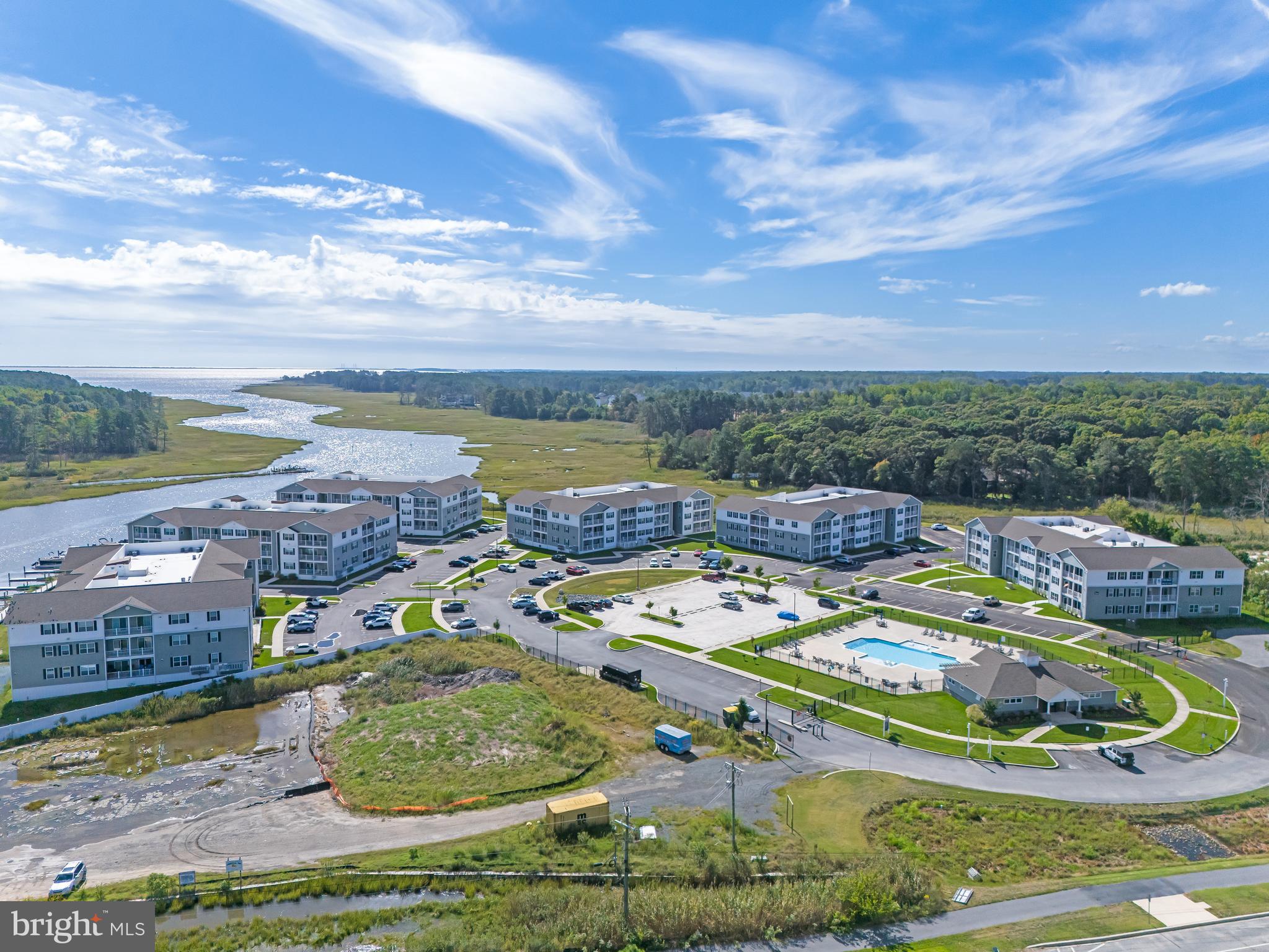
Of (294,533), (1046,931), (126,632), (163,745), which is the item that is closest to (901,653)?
(1046,931)

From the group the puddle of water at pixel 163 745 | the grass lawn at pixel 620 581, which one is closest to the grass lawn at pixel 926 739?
the grass lawn at pixel 620 581

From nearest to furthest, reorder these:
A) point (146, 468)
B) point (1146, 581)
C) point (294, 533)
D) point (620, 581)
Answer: point (1146, 581)
point (294, 533)
point (620, 581)
point (146, 468)

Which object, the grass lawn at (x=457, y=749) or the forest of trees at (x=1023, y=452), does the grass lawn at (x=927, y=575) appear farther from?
the forest of trees at (x=1023, y=452)

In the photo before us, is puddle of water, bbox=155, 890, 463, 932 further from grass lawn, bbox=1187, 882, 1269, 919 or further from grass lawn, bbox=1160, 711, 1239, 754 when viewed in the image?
grass lawn, bbox=1160, 711, 1239, 754

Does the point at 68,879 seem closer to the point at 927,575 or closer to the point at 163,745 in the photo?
the point at 163,745

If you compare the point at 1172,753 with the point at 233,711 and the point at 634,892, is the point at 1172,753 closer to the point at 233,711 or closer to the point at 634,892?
the point at 634,892

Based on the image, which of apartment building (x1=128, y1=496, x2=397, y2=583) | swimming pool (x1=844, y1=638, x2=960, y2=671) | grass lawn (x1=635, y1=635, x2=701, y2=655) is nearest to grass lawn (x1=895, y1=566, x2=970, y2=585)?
swimming pool (x1=844, y1=638, x2=960, y2=671)
